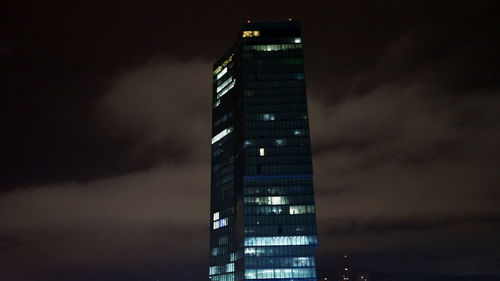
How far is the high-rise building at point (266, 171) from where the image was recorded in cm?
16638

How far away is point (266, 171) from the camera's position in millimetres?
174750

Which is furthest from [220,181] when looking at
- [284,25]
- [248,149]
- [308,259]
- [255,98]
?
[284,25]

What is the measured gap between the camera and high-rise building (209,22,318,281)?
166m

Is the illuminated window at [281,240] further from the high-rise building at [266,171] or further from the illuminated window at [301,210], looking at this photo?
the illuminated window at [301,210]

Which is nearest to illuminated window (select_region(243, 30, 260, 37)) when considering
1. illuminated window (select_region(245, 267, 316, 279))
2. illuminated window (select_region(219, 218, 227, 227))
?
illuminated window (select_region(219, 218, 227, 227))

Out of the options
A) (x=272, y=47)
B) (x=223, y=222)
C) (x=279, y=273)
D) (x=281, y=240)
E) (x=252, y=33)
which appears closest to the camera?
(x=279, y=273)

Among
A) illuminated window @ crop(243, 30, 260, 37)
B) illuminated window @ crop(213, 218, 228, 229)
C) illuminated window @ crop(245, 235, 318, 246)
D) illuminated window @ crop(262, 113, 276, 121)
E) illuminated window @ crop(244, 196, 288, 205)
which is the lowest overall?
illuminated window @ crop(245, 235, 318, 246)

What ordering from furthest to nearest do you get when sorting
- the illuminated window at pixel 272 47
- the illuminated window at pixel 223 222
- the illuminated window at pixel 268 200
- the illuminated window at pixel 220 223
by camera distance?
the illuminated window at pixel 272 47 < the illuminated window at pixel 223 222 < the illuminated window at pixel 220 223 < the illuminated window at pixel 268 200

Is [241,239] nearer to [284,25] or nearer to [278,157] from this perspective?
[278,157]

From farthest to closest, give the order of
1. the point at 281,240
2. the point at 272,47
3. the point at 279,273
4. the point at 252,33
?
the point at 252,33 < the point at 272,47 < the point at 281,240 < the point at 279,273

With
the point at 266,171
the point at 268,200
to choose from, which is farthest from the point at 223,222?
the point at 266,171

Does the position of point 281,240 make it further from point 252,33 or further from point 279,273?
point 252,33

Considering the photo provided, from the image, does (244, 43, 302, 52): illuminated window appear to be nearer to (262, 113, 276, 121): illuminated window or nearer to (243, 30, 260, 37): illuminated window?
(243, 30, 260, 37): illuminated window

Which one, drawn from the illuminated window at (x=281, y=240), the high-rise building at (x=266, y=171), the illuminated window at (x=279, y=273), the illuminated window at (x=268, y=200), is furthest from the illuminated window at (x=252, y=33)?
the illuminated window at (x=279, y=273)
